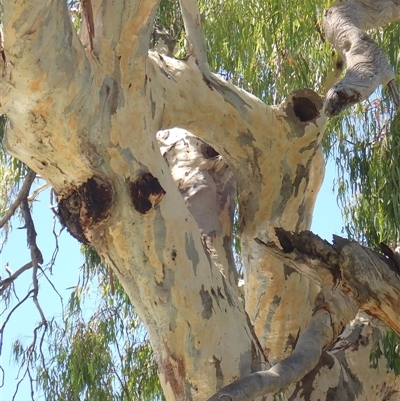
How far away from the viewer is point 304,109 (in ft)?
9.57

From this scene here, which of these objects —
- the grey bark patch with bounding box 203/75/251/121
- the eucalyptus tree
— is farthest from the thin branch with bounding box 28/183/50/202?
the grey bark patch with bounding box 203/75/251/121

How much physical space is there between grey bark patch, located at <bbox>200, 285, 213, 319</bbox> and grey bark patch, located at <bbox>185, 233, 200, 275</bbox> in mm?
65

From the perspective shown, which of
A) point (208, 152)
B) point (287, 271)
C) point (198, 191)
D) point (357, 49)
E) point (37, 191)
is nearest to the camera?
point (357, 49)

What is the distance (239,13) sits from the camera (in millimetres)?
4172

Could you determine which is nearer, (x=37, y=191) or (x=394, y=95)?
(x=394, y=95)

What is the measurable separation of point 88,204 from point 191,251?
0.30 m

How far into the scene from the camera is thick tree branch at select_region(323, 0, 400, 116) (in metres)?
2.30

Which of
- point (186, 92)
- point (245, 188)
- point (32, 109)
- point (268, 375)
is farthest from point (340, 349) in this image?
point (32, 109)

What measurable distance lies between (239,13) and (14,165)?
4.28 ft

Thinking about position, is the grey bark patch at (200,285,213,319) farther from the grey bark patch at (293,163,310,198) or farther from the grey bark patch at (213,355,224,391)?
the grey bark patch at (293,163,310,198)

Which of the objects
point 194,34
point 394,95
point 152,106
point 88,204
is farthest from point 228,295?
point 394,95

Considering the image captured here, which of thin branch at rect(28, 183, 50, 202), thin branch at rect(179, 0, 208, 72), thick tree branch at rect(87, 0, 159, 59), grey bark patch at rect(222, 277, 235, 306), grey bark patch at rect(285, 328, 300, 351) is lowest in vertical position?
grey bark patch at rect(222, 277, 235, 306)

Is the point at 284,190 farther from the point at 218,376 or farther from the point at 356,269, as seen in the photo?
the point at 218,376

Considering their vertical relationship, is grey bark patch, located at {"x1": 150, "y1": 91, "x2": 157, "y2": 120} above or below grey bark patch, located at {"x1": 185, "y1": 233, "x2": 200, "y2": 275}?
above
